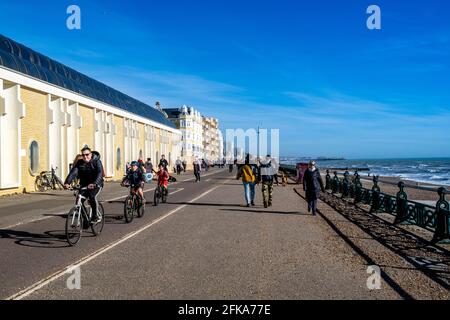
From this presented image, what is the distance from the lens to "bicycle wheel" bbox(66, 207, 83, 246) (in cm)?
822

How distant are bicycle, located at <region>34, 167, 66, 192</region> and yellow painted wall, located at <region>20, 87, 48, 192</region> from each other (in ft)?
0.91

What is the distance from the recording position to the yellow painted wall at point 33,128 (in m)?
22.4

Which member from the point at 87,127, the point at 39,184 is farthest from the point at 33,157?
the point at 87,127

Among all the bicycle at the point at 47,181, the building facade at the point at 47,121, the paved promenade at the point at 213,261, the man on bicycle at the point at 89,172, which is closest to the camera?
the paved promenade at the point at 213,261

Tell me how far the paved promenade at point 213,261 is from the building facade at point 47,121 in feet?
35.7

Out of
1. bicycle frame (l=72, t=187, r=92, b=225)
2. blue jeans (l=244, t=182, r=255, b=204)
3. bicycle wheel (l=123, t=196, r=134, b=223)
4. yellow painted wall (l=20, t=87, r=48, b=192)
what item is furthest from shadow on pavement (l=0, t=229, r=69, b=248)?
yellow painted wall (l=20, t=87, r=48, b=192)

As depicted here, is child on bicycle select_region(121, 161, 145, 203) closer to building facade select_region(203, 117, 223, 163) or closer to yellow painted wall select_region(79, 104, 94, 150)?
yellow painted wall select_region(79, 104, 94, 150)

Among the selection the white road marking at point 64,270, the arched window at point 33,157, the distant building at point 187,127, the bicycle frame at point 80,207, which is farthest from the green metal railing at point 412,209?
the distant building at point 187,127

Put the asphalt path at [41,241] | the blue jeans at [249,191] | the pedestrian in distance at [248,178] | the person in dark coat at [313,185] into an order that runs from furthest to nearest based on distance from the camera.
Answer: the blue jeans at [249,191] < the pedestrian in distance at [248,178] < the person in dark coat at [313,185] < the asphalt path at [41,241]

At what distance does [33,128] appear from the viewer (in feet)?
76.7

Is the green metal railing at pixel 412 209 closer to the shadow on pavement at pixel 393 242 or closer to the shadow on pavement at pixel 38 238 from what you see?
the shadow on pavement at pixel 393 242
